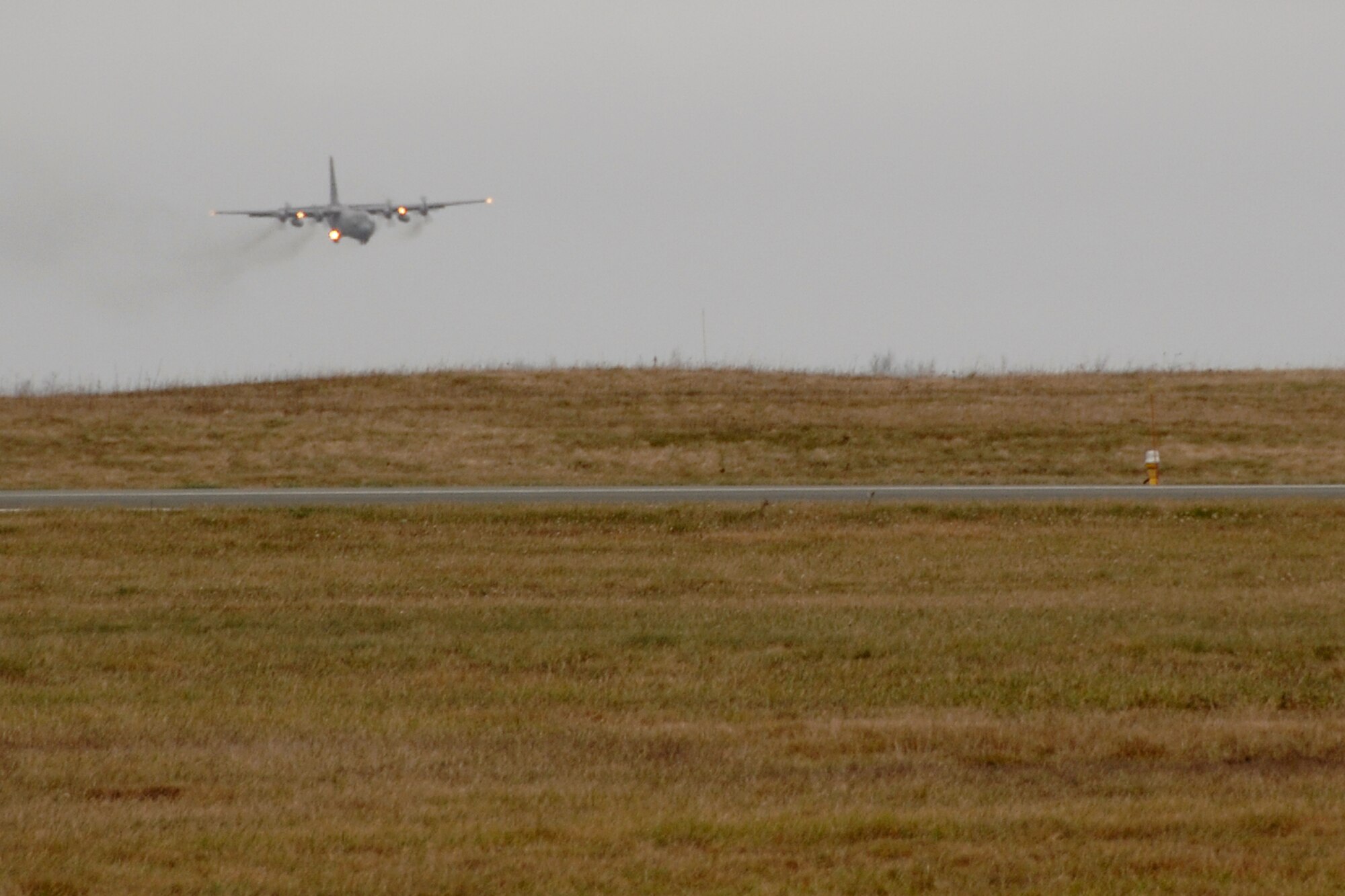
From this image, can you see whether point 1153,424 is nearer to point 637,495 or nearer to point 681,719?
point 637,495

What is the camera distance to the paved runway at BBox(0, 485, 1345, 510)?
26.3 m

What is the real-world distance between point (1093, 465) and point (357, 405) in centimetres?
2230

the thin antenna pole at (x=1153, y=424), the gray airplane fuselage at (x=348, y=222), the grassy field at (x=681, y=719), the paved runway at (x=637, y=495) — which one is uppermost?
the gray airplane fuselage at (x=348, y=222)

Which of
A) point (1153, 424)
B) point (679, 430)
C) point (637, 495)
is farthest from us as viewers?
point (679, 430)

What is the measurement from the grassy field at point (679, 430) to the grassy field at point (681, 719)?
14599mm

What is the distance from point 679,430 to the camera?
4272cm

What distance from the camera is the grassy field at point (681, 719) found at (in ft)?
23.4

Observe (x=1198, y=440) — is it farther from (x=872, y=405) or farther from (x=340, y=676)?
(x=340, y=676)

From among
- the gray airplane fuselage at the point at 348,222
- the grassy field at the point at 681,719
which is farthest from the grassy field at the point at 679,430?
the grassy field at the point at 681,719

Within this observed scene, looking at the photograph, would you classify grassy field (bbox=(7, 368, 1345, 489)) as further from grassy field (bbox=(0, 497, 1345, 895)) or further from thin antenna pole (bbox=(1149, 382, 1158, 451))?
grassy field (bbox=(0, 497, 1345, 895))

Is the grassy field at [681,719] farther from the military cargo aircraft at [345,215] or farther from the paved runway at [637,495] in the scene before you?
the military cargo aircraft at [345,215]

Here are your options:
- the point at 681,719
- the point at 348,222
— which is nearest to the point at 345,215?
the point at 348,222

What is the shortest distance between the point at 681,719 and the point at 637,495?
1813cm

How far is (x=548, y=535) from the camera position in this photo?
2300 cm
